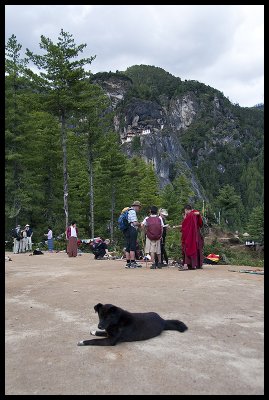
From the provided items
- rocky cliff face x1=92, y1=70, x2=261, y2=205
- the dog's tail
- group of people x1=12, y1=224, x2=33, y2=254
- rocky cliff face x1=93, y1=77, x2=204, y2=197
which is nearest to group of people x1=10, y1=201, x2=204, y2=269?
the dog's tail

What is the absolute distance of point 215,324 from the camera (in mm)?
4445

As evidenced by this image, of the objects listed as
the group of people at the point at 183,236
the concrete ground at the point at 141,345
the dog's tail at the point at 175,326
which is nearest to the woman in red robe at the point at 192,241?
the group of people at the point at 183,236

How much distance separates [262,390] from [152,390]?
0.78m

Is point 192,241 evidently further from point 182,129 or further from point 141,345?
point 182,129

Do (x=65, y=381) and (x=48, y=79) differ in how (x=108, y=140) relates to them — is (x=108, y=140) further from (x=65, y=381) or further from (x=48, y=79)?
(x=65, y=381)

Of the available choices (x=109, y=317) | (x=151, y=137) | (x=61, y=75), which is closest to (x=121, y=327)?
(x=109, y=317)

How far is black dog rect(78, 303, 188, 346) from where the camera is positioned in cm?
386

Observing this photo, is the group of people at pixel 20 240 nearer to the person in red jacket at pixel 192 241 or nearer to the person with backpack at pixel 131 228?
the person with backpack at pixel 131 228

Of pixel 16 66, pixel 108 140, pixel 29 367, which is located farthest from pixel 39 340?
pixel 108 140

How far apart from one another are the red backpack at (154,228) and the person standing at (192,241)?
56 cm

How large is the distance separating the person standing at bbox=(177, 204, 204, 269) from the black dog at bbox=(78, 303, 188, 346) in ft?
16.6

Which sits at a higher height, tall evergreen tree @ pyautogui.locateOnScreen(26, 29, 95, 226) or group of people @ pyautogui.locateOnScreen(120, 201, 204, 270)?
tall evergreen tree @ pyautogui.locateOnScreen(26, 29, 95, 226)

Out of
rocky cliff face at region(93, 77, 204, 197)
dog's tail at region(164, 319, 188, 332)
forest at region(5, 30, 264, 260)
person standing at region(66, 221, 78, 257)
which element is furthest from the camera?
rocky cliff face at region(93, 77, 204, 197)

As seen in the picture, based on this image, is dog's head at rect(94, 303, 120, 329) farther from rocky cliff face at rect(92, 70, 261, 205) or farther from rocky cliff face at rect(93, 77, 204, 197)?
rocky cliff face at rect(92, 70, 261, 205)
